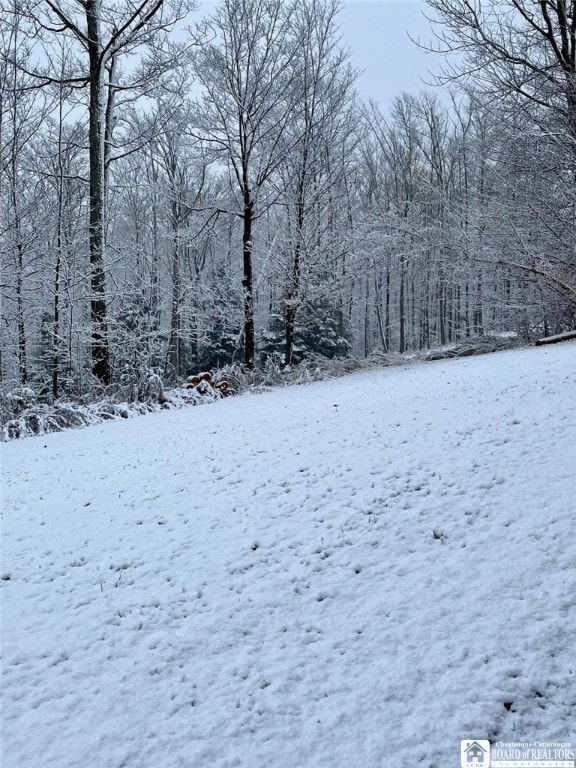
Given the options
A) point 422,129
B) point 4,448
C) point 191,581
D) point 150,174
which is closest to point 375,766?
point 191,581

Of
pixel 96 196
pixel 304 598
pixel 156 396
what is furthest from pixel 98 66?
pixel 304 598

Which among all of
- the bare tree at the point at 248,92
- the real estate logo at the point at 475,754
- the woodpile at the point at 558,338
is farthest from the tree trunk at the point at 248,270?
the real estate logo at the point at 475,754

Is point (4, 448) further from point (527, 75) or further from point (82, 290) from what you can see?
point (527, 75)

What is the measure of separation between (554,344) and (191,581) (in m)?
10.5

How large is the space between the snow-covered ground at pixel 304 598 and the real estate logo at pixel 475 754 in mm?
30

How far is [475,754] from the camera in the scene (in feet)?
6.72

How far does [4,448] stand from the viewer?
7.43 m

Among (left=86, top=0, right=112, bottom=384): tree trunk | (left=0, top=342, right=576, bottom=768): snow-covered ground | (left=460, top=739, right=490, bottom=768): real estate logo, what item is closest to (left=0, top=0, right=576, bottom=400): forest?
(left=86, top=0, right=112, bottom=384): tree trunk
